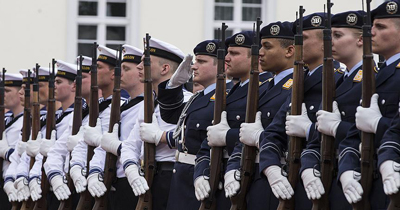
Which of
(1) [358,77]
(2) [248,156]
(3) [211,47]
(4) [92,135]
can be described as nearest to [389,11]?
(1) [358,77]

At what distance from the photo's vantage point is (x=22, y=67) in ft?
52.8

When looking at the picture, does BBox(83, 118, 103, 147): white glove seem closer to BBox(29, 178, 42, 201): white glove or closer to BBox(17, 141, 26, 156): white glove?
BBox(29, 178, 42, 201): white glove

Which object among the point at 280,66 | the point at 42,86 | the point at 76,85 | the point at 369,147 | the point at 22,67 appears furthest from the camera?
the point at 22,67

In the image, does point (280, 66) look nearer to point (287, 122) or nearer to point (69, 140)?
point (287, 122)

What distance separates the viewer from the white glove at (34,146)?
1042cm

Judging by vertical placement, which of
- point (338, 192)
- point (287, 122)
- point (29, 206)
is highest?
point (287, 122)

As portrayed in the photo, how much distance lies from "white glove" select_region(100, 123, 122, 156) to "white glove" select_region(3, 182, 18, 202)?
2503 millimetres

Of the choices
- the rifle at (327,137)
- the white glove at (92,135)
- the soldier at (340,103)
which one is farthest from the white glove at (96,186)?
the rifle at (327,137)

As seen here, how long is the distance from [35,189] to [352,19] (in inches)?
189

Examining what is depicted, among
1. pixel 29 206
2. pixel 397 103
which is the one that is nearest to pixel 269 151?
pixel 397 103

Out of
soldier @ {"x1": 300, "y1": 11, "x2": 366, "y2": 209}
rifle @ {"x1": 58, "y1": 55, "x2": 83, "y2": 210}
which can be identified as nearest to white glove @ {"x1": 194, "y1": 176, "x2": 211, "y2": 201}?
soldier @ {"x1": 300, "y1": 11, "x2": 366, "y2": 209}

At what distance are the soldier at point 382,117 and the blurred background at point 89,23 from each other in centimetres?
1018

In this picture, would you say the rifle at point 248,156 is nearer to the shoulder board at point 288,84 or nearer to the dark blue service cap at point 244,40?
the shoulder board at point 288,84

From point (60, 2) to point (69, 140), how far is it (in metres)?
7.23
